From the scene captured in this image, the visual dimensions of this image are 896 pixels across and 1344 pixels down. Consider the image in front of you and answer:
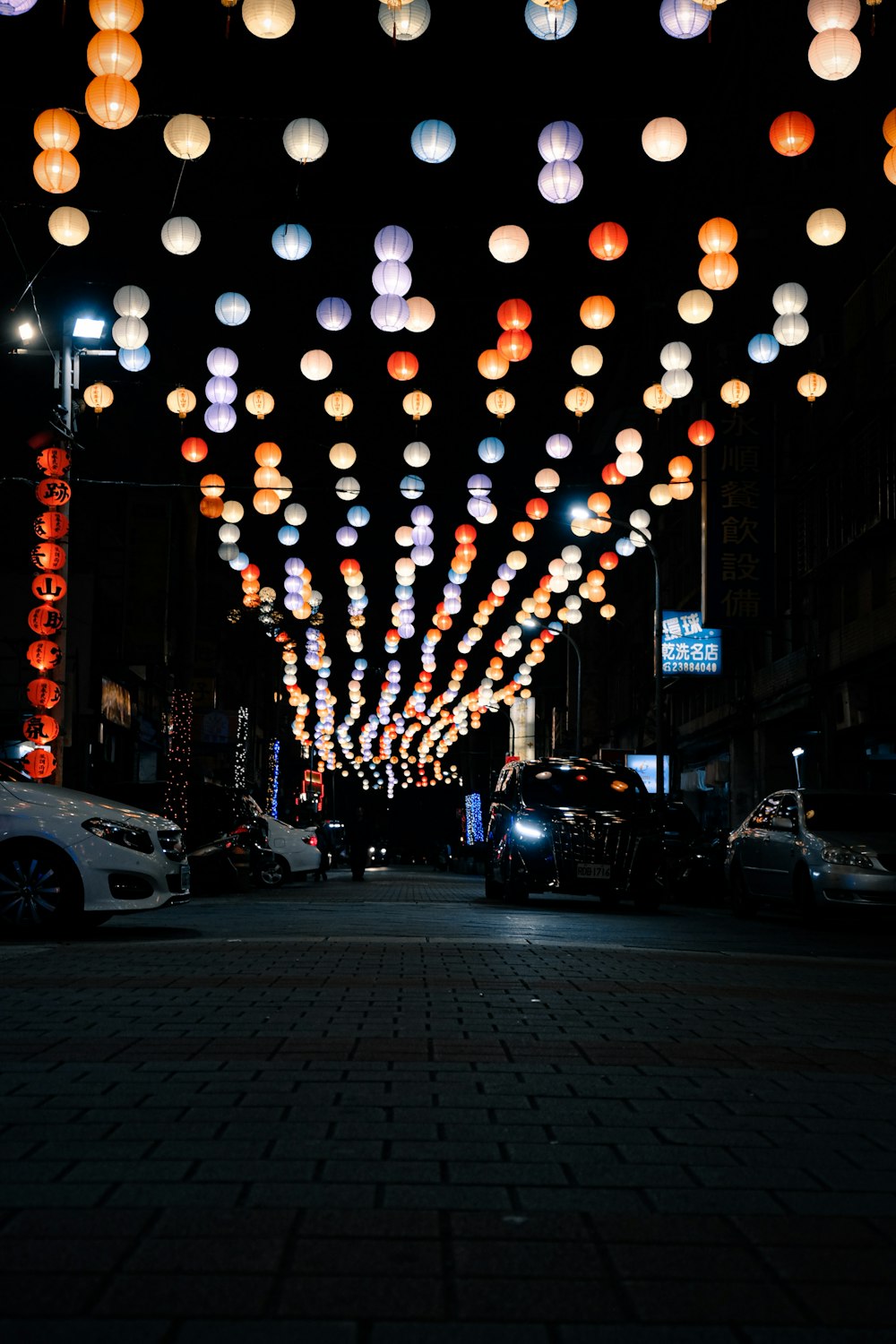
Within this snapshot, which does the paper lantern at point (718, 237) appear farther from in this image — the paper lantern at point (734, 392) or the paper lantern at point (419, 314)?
the paper lantern at point (734, 392)

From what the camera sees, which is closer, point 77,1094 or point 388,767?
point 77,1094

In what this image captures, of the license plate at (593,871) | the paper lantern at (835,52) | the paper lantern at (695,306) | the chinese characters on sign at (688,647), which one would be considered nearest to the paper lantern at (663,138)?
the paper lantern at (835,52)

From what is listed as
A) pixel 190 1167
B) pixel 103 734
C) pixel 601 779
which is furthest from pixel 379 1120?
pixel 103 734

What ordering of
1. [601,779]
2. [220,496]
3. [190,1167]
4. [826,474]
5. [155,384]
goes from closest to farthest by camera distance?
[190,1167], [601,779], [220,496], [826,474], [155,384]

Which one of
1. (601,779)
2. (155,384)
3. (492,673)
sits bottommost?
(601,779)

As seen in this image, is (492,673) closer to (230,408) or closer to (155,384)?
(155,384)

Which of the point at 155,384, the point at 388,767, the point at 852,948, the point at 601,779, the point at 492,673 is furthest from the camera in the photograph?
the point at 388,767

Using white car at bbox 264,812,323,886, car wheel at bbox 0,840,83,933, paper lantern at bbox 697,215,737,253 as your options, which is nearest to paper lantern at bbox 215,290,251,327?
paper lantern at bbox 697,215,737,253

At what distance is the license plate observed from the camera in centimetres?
1822

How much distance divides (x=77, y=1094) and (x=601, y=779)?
15587 mm

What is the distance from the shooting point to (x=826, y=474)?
30031 millimetres

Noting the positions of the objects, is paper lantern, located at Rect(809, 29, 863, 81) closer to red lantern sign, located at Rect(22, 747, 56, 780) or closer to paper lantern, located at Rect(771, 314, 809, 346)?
paper lantern, located at Rect(771, 314, 809, 346)

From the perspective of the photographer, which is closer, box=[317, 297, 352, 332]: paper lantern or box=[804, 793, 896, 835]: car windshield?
box=[804, 793, 896, 835]: car windshield

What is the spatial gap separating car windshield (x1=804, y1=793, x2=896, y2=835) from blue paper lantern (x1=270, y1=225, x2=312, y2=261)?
8965 millimetres
